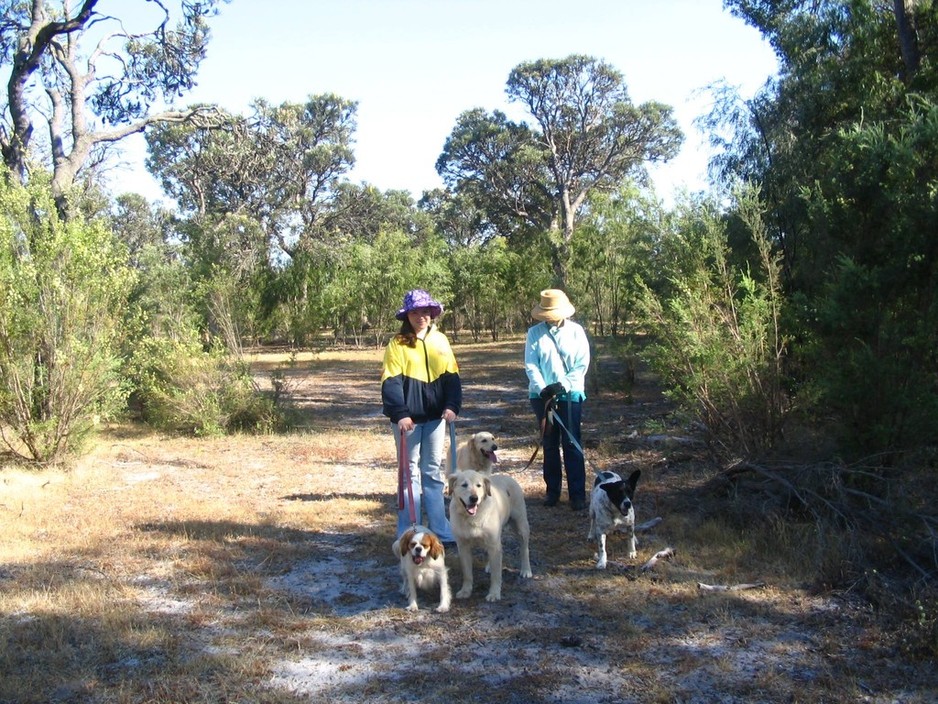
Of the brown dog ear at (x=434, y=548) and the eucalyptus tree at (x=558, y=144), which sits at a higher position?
the eucalyptus tree at (x=558, y=144)

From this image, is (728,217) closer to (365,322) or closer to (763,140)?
(763,140)

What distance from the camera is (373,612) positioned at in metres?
4.92

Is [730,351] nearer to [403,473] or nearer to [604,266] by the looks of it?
[403,473]

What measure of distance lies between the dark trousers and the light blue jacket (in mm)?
118

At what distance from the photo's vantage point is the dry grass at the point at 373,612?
3865 mm

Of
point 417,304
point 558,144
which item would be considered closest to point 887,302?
point 417,304

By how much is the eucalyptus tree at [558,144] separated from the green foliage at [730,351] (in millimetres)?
29226

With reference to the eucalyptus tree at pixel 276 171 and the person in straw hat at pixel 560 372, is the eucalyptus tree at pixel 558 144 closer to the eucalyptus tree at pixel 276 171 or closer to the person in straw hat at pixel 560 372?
the eucalyptus tree at pixel 276 171

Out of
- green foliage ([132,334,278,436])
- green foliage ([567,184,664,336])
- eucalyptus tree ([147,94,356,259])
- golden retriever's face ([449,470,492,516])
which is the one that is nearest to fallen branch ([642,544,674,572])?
golden retriever's face ([449,470,492,516])

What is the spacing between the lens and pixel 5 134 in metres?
12.6

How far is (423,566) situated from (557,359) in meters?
2.64

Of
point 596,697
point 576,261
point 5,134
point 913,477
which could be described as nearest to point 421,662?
point 596,697

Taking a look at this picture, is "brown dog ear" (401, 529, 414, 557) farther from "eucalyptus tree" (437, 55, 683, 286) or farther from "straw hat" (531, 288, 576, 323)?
"eucalyptus tree" (437, 55, 683, 286)

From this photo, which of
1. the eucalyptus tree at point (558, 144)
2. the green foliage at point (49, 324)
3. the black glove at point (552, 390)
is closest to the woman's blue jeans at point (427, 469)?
the black glove at point (552, 390)
